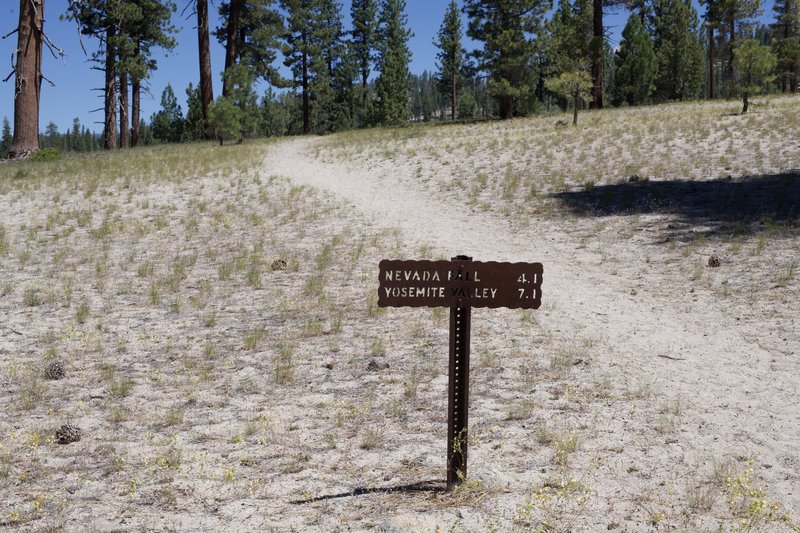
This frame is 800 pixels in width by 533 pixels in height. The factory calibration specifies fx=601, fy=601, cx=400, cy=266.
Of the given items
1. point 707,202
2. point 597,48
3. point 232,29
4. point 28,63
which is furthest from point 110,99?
point 707,202

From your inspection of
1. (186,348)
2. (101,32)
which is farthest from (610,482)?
(101,32)

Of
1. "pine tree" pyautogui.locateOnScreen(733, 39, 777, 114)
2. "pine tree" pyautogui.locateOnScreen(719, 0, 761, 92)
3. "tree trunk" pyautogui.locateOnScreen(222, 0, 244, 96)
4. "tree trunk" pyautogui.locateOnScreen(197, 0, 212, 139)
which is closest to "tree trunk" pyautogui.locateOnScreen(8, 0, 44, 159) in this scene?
"tree trunk" pyautogui.locateOnScreen(197, 0, 212, 139)

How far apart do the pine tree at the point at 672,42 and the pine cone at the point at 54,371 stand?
59552mm

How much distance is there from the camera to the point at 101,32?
33.8 m

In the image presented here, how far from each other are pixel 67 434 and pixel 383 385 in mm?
2539

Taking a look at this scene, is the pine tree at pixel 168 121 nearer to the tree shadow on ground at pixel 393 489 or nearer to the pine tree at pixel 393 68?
the pine tree at pixel 393 68

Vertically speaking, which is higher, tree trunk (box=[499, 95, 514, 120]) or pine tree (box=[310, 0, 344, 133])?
pine tree (box=[310, 0, 344, 133])

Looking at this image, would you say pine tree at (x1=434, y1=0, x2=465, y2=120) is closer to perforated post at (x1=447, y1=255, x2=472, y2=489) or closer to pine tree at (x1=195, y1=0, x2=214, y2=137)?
pine tree at (x1=195, y1=0, x2=214, y2=137)

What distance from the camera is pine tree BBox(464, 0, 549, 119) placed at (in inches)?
1267

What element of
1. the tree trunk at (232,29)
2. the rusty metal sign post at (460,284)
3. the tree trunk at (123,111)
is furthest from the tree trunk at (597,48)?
the rusty metal sign post at (460,284)

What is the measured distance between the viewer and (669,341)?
6.45 metres

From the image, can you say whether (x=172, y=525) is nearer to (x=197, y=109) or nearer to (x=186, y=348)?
(x=186, y=348)

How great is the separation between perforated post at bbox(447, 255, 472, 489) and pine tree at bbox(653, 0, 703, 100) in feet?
Result: 195

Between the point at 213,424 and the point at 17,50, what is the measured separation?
18.9 metres
